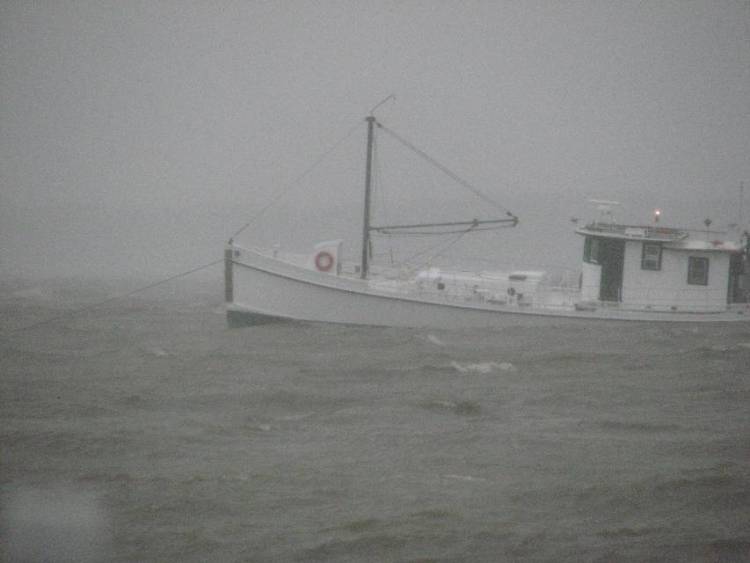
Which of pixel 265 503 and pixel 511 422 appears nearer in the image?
pixel 265 503

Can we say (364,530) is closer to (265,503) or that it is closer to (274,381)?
(265,503)

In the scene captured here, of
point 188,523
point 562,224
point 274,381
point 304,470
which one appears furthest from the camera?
point 562,224

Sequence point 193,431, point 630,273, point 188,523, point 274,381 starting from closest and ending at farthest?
point 188,523, point 193,431, point 274,381, point 630,273

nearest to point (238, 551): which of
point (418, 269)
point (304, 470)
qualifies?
point (304, 470)

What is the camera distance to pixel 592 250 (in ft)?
104

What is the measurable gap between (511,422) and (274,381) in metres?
6.22

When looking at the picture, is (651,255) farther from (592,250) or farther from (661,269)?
(592,250)

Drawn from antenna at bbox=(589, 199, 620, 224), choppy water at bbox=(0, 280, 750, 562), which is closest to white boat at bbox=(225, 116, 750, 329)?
antenna at bbox=(589, 199, 620, 224)

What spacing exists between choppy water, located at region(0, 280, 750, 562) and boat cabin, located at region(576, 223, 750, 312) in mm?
3531

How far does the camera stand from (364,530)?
13219mm

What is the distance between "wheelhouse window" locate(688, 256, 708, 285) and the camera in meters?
31.3

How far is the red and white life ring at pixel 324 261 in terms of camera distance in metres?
30.1

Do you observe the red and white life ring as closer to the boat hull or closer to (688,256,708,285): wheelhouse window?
the boat hull

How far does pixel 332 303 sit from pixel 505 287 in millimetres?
5880
